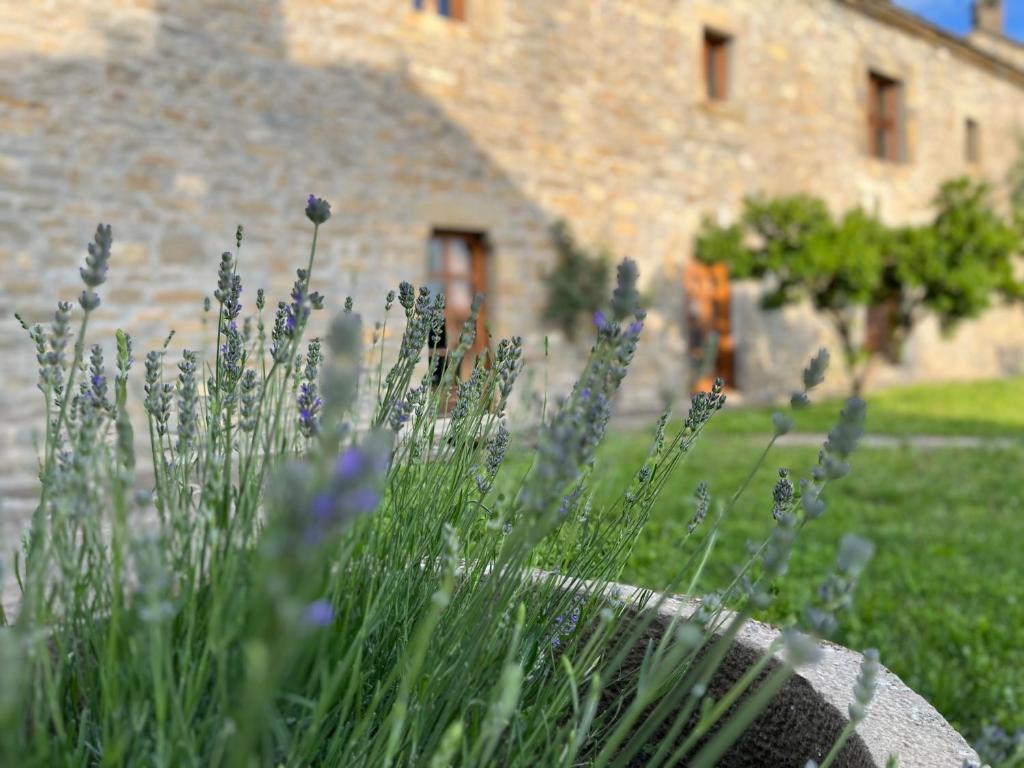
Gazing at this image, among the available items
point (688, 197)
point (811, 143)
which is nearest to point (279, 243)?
point (688, 197)

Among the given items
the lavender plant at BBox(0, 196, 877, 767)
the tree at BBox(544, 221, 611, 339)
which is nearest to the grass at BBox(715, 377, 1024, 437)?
the tree at BBox(544, 221, 611, 339)

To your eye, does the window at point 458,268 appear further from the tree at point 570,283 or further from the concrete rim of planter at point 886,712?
the concrete rim of planter at point 886,712

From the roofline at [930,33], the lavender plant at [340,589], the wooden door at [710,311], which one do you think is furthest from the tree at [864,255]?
the lavender plant at [340,589]

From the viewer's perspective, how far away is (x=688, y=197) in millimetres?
10992

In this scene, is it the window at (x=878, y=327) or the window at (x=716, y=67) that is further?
the window at (x=878, y=327)

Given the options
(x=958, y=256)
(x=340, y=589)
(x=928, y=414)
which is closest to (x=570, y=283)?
(x=928, y=414)

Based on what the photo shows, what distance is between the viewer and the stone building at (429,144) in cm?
659

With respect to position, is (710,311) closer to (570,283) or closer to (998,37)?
(570,283)

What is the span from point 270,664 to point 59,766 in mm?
620

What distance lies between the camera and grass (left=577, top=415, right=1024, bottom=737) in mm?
2582

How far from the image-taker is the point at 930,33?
583 inches

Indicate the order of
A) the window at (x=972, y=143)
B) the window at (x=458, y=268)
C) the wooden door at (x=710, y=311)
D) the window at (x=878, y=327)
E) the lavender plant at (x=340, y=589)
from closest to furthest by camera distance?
the lavender plant at (x=340, y=589), the window at (x=458, y=268), the wooden door at (x=710, y=311), the window at (x=878, y=327), the window at (x=972, y=143)

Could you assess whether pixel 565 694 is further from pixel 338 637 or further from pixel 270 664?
pixel 270 664

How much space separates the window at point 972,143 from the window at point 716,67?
7.22m
